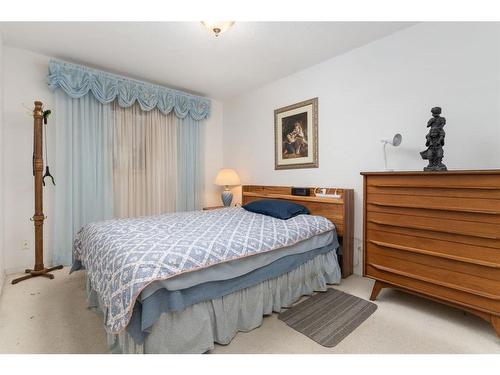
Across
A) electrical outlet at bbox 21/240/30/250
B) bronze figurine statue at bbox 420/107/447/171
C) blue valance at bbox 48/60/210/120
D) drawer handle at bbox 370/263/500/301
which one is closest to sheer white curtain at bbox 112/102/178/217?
blue valance at bbox 48/60/210/120

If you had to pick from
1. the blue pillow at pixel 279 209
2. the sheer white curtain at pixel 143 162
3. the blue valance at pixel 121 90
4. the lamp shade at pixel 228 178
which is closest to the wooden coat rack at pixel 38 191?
the blue valance at pixel 121 90

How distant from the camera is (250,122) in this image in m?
3.71

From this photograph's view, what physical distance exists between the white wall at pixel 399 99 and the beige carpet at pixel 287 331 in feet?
2.72

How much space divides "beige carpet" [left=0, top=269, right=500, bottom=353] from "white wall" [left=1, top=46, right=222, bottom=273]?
2.28 feet

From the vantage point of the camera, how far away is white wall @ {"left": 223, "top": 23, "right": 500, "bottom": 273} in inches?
71.6

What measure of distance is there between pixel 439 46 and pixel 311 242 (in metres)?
1.93

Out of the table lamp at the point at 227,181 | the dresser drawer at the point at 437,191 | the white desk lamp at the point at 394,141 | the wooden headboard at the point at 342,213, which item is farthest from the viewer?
the table lamp at the point at 227,181

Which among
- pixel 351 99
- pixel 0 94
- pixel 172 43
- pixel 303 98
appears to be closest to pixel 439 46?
pixel 351 99

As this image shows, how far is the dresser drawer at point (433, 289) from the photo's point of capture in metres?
1.46

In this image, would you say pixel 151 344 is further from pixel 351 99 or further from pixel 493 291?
pixel 351 99

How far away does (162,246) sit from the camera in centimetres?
142

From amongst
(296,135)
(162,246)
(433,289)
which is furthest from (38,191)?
(433,289)

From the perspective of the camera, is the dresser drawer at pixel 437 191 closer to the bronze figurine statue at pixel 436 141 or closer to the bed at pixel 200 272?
the bronze figurine statue at pixel 436 141

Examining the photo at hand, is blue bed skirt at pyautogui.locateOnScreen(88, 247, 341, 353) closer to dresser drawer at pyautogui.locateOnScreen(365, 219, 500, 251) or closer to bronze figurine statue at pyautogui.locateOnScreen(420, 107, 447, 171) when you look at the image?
dresser drawer at pyautogui.locateOnScreen(365, 219, 500, 251)
